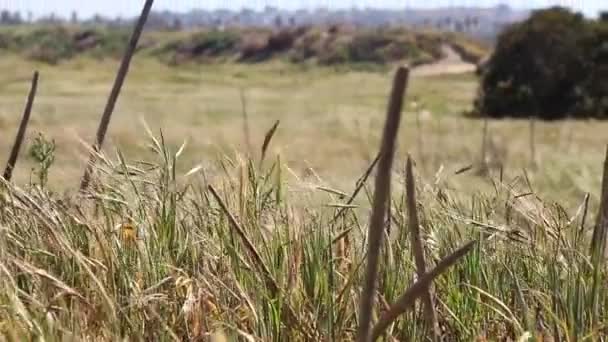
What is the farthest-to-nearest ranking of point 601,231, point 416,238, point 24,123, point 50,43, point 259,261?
point 50,43, point 24,123, point 601,231, point 259,261, point 416,238

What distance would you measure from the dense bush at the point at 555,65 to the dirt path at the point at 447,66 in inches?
1136

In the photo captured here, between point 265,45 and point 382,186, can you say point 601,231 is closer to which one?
point 382,186

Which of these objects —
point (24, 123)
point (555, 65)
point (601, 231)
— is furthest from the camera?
point (555, 65)

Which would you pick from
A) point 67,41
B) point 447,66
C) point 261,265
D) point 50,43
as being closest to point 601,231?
point 261,265

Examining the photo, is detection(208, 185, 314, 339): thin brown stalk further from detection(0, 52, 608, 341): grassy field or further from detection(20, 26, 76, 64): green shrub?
detection(20, 26, 76, 64): green shrub

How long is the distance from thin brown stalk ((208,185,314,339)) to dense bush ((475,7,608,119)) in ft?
107

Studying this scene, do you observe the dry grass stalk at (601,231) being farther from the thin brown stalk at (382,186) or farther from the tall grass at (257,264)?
the thin brown stalk at (382,186)

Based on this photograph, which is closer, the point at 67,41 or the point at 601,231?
the point at 601,231

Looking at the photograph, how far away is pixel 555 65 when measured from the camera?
Answer: 115ft

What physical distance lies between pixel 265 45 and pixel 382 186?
85120 mm

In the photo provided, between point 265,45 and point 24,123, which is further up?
point 24,123

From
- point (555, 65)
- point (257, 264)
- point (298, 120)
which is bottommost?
point (298, 120)

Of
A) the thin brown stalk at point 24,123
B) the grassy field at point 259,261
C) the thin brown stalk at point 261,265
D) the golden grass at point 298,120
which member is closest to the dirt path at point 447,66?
the golden grass at point 298,120

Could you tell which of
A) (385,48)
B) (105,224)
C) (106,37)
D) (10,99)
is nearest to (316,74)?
(385,48)
